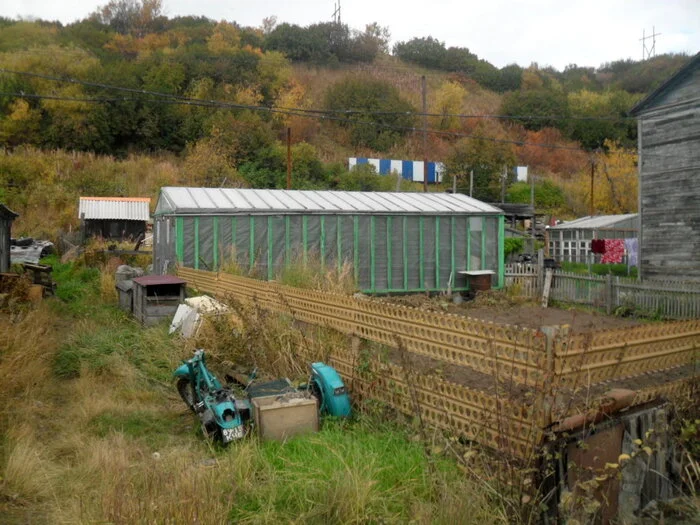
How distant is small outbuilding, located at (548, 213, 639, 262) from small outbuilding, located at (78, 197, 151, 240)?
1980 centimetres

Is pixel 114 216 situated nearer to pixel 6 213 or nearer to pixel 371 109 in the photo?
pixel 6 213

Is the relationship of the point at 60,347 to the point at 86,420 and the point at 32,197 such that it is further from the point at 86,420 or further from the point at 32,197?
the point at 32,197

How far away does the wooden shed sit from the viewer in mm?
10133

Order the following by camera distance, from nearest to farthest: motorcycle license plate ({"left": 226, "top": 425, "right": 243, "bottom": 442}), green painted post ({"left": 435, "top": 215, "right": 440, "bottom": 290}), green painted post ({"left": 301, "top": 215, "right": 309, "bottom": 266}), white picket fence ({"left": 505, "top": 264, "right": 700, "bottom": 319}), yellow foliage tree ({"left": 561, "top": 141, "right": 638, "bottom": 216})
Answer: motorcycle license plate ({"left": 226, "top": 425, "right": 243, "bottom": 442}) < white picket fence ({"left": 505, "top": 264, "right": 700, "bottom": 319}) < green painted post ({"left": 301, "top": 215, "right": 309, "bottom": 266}) < green painted post ({"left": 435, "top": 215, "right": 440, "bottom": 290}) < yellow foliage tree ({"left": 561, "top": 141, "right": 638, "bottom": 216})

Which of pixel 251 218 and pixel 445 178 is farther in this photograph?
Result: pixel 445 178

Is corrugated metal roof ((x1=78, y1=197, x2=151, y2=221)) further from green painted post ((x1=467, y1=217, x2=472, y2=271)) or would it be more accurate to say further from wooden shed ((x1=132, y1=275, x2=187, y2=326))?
wooden shed ((x1=132, y1=275, x2=187, y2=326))

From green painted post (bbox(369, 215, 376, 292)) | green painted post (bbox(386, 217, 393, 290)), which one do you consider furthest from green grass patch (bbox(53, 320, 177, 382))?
green painted post (bbox(386, 217, 393, 290))

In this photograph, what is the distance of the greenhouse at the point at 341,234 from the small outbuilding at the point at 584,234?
11.2 metres

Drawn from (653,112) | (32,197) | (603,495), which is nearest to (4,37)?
(32,197)

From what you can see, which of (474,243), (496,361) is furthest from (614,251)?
(496,361)

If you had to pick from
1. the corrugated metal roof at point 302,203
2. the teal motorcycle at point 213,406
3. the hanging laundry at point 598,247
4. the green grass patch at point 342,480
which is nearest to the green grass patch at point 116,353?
the teal motorcycle at point 213,406

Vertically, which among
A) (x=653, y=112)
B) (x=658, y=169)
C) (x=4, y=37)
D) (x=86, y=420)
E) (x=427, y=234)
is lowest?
(x=86, y=420)

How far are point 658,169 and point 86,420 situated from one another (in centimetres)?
1560

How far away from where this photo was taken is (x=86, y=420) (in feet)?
18.9
